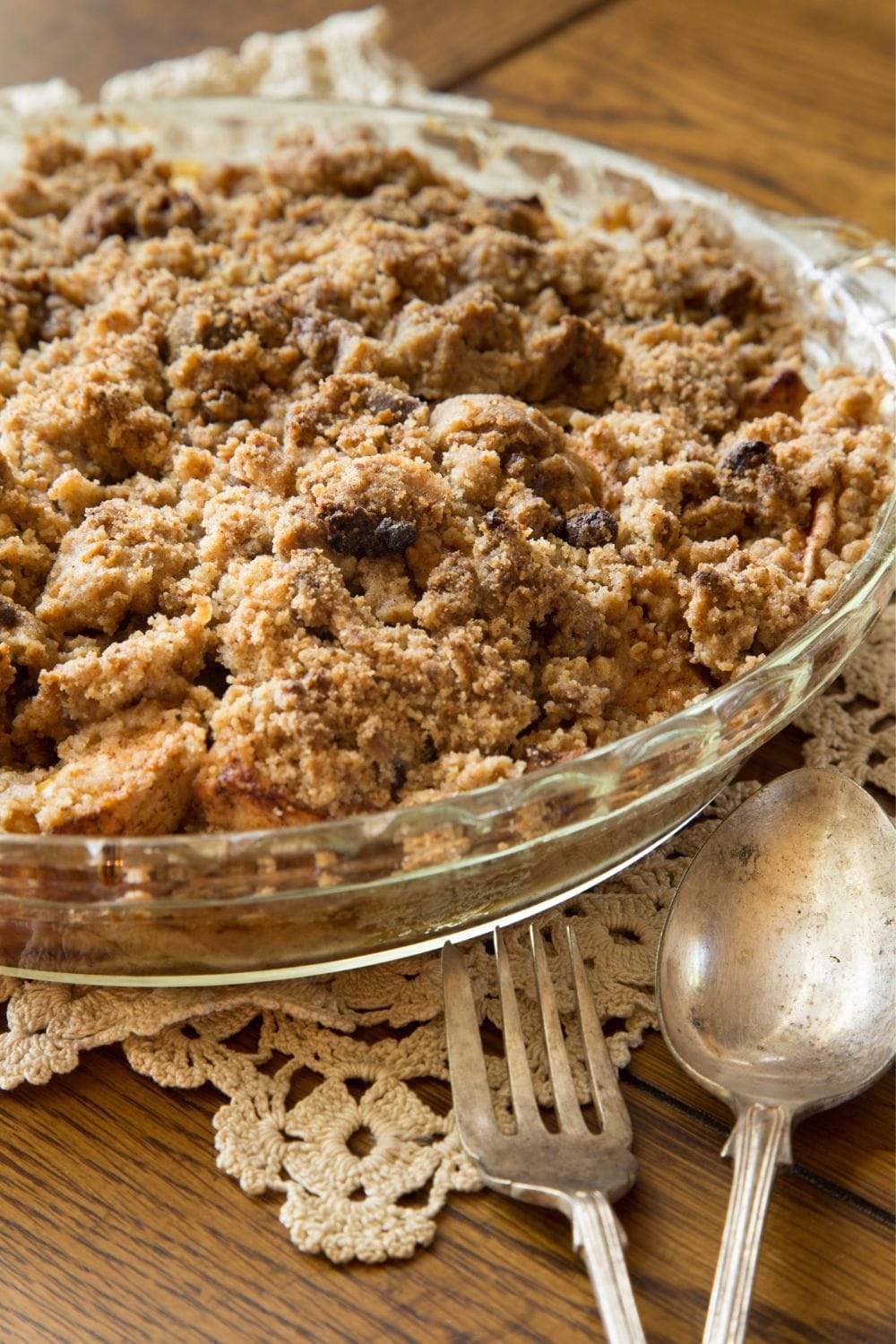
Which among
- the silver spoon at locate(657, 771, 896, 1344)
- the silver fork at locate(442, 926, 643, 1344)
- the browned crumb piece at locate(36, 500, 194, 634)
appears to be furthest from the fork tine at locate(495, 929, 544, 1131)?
the browned crumb piece at locate(36, 500, 194, 634)

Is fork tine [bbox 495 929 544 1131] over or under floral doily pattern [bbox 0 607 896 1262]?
over

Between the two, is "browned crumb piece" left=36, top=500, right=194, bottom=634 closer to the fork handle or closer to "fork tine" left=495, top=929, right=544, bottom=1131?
"fork tine" left=495, top=929, right=544, bottom=1131

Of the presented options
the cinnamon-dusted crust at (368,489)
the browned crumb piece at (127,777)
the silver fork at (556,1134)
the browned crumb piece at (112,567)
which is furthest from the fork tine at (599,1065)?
the browned crumb piece at (112,567)

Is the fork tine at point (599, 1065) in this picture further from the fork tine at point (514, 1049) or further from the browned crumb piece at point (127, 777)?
the browned crumb piece at point (127, 777)

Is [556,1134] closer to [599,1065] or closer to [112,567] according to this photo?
[599,1065]

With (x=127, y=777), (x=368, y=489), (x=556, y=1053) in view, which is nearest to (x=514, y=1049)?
(x=556, y=1053)
